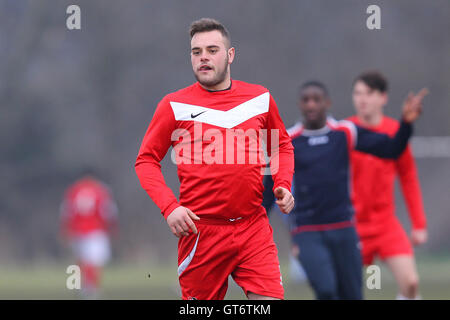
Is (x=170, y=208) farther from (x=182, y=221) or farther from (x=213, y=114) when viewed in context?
(x=213, y=114)

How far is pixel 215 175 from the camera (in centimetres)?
493

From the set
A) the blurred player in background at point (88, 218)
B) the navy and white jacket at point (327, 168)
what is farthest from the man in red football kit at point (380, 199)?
the blurred player in background at point (88, 218)

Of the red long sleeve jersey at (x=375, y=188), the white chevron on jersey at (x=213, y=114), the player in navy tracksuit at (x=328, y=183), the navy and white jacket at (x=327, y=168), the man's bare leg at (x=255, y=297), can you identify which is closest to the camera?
the man's bare leg at (x=255, y=297)

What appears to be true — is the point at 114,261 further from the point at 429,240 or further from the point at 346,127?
the point at 346,127

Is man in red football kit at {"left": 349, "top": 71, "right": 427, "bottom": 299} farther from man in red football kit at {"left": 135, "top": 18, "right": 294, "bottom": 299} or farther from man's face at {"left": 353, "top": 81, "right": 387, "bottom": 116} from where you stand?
man in red football kit at {"left": 135, "top": 18, "right": 294, "bottom": 299}

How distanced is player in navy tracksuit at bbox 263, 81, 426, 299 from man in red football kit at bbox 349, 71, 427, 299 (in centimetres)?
92

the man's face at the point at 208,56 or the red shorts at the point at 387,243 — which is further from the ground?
the man's face at the point at 208,56

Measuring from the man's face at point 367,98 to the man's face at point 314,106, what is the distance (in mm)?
1466

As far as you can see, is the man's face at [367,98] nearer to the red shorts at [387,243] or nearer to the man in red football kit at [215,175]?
the red shorts at [387,243]

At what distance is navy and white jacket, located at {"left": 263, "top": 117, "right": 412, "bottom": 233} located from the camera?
279 inches

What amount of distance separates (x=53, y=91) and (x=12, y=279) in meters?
7.57

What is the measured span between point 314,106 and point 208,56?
2.38 metres

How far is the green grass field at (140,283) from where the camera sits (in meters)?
11.8

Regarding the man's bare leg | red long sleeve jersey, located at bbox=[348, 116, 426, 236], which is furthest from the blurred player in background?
the man's bare leg
